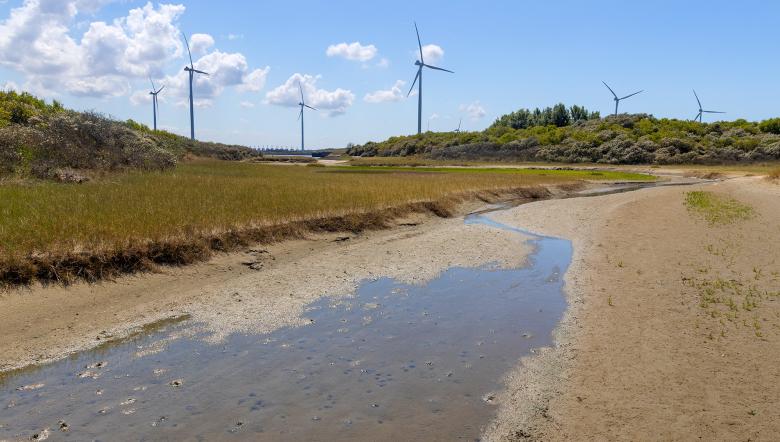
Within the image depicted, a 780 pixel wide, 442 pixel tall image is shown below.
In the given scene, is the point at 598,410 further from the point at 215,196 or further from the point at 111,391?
the point at 215,196

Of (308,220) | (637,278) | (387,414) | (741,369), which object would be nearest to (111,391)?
(387,414)

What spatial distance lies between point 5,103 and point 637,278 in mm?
31688

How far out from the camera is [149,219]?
47.0 ft

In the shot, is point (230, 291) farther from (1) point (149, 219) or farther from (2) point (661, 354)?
(2) point (661, 354)

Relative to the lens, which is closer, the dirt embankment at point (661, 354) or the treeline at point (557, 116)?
the dirt embankment at point (661, 354)

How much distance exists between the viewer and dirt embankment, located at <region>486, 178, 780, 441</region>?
5922mm

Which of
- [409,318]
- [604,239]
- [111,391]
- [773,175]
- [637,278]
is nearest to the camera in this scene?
[111,391]

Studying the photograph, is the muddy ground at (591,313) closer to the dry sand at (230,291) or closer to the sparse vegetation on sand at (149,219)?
the dry sand at (230,291)

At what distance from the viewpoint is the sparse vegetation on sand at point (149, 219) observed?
1109cm

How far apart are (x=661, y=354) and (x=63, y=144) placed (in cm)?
2786

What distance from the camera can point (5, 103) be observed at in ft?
93.1

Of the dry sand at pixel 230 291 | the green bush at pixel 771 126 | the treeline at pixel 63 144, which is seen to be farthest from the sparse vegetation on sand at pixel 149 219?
the green bush at pixel 771 126

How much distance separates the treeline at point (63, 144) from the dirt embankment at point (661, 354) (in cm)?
2240

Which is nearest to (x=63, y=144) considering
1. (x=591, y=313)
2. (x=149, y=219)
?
(x=149, y=219)
